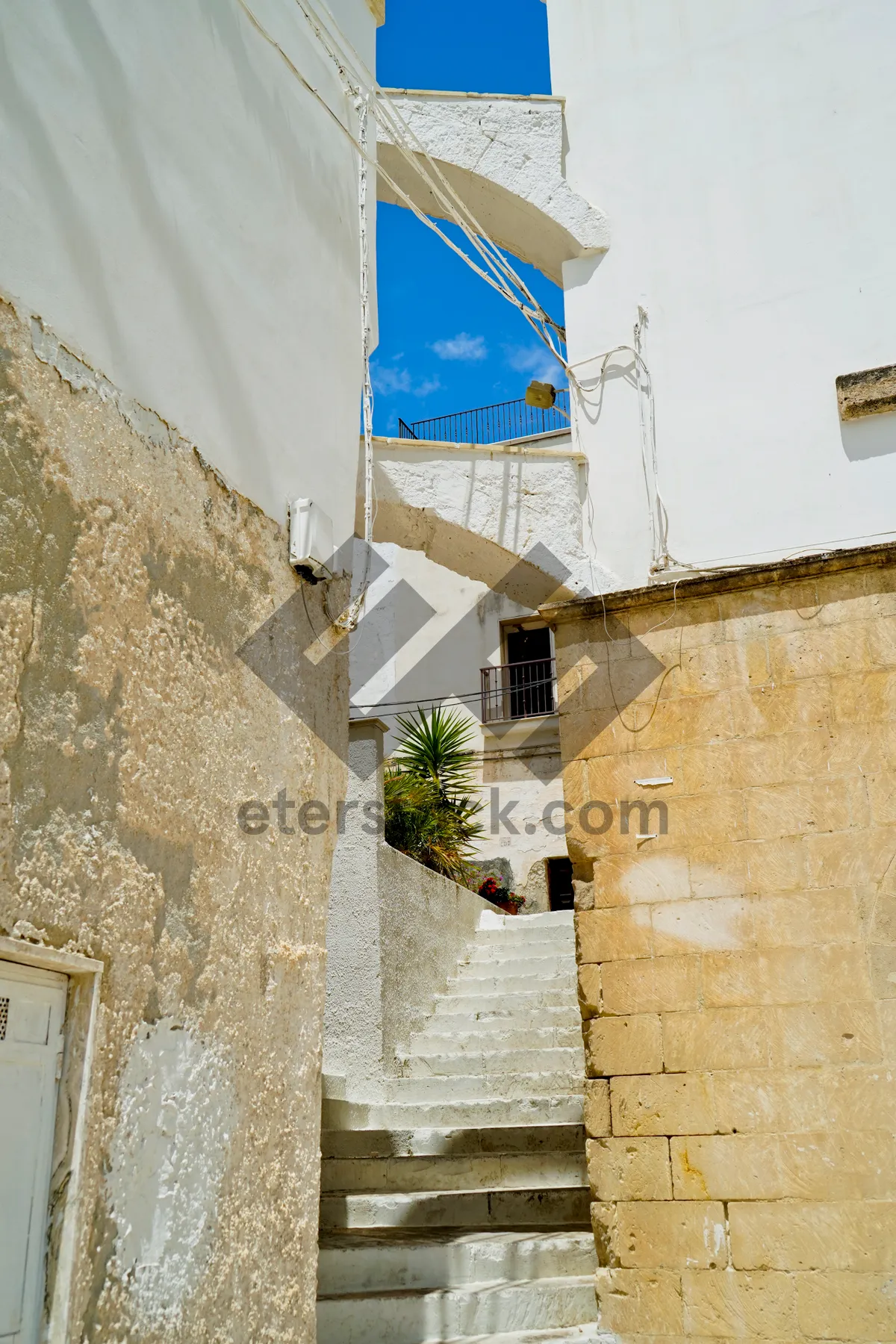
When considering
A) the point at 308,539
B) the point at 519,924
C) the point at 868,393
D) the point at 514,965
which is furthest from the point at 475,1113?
the point at 868,393

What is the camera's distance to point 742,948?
17.5 feet

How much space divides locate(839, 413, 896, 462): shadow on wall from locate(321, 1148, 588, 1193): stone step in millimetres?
4026

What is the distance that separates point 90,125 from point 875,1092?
4734mm

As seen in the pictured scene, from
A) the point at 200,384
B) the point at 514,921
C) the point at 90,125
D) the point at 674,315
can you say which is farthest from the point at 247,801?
the point at 514,921

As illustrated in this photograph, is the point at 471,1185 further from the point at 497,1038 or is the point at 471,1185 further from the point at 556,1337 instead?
the point at 497,1038

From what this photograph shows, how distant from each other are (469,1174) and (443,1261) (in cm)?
84

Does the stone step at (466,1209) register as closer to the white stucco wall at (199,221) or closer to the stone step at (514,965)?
the stone step at (514,965)

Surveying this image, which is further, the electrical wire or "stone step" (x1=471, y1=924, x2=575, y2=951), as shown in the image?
"stone step" (x1=471, y1=924, x2=575, y2=951)

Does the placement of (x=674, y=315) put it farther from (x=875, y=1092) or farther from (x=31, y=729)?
(x=31, y=729)

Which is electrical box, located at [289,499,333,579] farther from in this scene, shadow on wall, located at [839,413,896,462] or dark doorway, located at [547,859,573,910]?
dark doorway, located at [547,859,573,910]

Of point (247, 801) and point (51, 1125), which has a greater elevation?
point (247, 801)

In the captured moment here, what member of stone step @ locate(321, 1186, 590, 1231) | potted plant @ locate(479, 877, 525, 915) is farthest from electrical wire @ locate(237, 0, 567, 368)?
potted plant @ locate(479, 877, 525, 915)

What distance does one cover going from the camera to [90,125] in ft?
9.60

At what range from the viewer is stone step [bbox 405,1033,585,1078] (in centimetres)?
660
